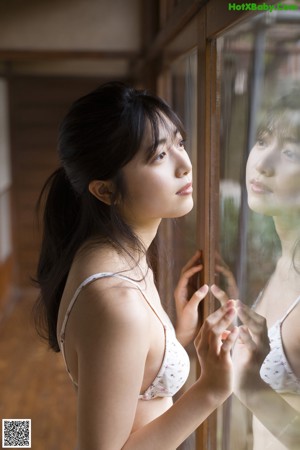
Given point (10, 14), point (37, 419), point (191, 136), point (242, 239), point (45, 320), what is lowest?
point (37, 419)

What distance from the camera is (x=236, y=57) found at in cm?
130

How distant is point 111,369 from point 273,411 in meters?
0.30

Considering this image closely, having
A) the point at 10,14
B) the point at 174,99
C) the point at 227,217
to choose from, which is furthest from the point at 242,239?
the point at 10,14

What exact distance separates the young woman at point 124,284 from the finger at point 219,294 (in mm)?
168

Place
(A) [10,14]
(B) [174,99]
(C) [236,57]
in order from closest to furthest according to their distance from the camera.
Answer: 1. (C) [236,57]
2. (B) [174,99]
3. (A) [10,14]

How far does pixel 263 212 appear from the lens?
3.74ft

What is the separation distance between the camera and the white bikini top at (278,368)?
1039mm

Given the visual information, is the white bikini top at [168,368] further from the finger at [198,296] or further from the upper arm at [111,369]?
the finger at [198,296]

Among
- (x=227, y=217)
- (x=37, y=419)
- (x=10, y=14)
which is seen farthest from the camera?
(x=10, y=14)

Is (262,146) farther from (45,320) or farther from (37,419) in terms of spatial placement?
(37,419)

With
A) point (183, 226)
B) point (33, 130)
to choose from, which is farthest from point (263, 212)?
point (33, 130)

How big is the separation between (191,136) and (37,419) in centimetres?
222

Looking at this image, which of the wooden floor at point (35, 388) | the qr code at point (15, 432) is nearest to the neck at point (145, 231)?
the qr code at point (15, 432)

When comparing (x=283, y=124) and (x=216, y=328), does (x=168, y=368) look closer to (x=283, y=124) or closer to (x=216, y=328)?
(x=216, y=328)
